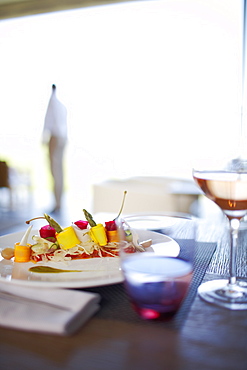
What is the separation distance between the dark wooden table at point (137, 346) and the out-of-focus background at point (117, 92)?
4312mm

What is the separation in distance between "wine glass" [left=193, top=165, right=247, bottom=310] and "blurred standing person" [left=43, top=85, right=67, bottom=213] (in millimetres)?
4869

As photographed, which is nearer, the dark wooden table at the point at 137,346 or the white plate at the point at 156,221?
the dark wooden table at the point at 137,346

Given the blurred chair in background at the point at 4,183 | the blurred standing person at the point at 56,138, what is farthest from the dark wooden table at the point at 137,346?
the blurred standing person at the point at 56,138

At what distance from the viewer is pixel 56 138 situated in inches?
210

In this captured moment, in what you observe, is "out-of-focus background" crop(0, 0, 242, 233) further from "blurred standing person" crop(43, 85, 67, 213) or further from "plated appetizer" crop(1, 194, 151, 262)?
"plated appetizer" crop(1, 194, 151, 262)

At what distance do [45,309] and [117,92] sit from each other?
8925mm

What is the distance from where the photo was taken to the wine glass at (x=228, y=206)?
1.86ft

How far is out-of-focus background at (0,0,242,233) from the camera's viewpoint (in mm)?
5953

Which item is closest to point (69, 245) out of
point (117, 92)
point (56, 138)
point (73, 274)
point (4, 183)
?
point (73, 274)

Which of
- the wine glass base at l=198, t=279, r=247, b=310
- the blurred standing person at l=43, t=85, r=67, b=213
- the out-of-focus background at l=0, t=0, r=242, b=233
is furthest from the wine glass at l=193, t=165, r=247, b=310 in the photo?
the blurred standing person at l=43, t=85, r=67, b=213

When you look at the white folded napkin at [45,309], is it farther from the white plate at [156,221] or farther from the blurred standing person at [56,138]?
the blurred standing person at [56,138]

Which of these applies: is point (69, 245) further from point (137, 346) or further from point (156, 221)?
point (137, 346)

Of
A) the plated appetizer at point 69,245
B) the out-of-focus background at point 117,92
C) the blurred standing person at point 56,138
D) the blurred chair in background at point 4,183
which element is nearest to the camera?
the plated appetizer at point 69,245

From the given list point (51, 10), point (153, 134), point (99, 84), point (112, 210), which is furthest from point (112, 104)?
point (112, 210)
